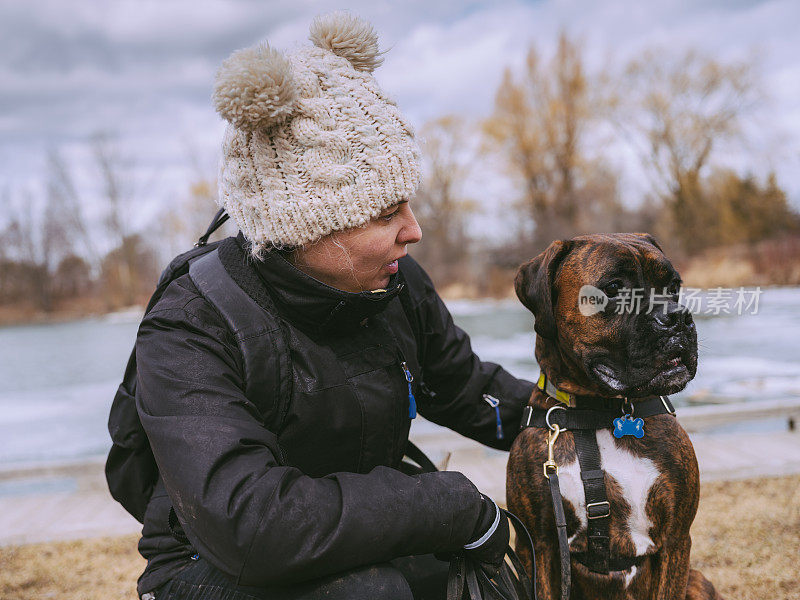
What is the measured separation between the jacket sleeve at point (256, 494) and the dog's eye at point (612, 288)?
0.76 m

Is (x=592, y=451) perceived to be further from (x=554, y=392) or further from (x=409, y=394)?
(x=409, y=394)

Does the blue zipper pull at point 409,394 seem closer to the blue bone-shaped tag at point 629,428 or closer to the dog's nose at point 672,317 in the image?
the blue bone-shaped tag at point 629,428

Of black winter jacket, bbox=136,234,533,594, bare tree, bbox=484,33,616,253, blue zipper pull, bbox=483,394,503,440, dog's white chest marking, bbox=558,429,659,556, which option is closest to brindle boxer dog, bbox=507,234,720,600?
dog's white chest marking, bbox=558,429,659,556

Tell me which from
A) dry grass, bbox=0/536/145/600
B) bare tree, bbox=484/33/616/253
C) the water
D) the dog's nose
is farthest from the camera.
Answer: bare tree, bbox=484/33/616/253

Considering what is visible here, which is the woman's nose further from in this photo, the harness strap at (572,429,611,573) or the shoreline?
the shoreline

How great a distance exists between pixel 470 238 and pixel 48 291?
21.1 metres

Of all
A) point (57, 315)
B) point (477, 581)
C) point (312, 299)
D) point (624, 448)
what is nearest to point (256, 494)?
point (312, 299)

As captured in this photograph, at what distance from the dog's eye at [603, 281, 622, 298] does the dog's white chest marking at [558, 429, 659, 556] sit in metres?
0.46

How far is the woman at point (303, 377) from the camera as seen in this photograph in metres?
1.53

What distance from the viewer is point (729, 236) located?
2306 centimetres

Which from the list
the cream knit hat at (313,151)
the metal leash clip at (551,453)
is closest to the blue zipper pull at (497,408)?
the metal leash clip at (551,453)

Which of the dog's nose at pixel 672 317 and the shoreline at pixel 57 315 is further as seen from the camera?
the shoreline at pixel 57 315

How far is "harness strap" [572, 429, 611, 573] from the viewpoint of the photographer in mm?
1957

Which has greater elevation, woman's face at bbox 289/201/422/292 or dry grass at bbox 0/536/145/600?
woman's face at bbox 289/201/422/292
